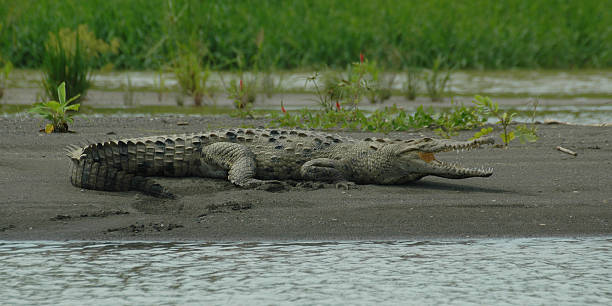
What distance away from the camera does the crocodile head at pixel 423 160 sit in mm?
4945

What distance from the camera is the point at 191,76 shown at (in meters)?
10.4

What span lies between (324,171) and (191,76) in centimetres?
549

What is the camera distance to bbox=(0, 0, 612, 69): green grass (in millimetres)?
14859

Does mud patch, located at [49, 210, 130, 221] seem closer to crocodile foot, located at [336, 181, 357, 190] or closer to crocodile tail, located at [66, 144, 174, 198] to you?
crocodile tail, located at [66, 144, 174, 198]

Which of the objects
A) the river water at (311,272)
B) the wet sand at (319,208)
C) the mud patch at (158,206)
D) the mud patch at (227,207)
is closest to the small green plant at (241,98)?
the wet sand at (319,208)

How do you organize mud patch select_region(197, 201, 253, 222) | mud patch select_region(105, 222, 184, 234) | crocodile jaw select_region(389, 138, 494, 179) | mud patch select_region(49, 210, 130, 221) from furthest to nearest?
crocodile jaw select_region(389, 138, 494, 179)
mud patch select_region(197, 201, 253, 222)
mud patch select_region(49, 210, 130, 221)
mud patch select_region(105, 222, 184, 234)

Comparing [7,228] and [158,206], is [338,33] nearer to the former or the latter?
[158,206]

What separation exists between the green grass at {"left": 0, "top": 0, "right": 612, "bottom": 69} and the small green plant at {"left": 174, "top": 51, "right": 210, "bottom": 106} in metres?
3.61

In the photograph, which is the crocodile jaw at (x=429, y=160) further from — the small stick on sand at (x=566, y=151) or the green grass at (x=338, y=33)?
the green grass at (x=338, y=33)

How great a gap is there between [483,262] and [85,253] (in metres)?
1.76

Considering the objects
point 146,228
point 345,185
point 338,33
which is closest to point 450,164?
point 345,185

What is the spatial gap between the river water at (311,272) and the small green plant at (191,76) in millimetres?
Result: 6531

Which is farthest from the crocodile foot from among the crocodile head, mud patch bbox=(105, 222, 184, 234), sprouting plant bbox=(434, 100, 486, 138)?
sprouting plant bbox=(434, 100, 486, 138)

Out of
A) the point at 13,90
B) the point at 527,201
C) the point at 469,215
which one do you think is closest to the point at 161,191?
the point at 469,215
